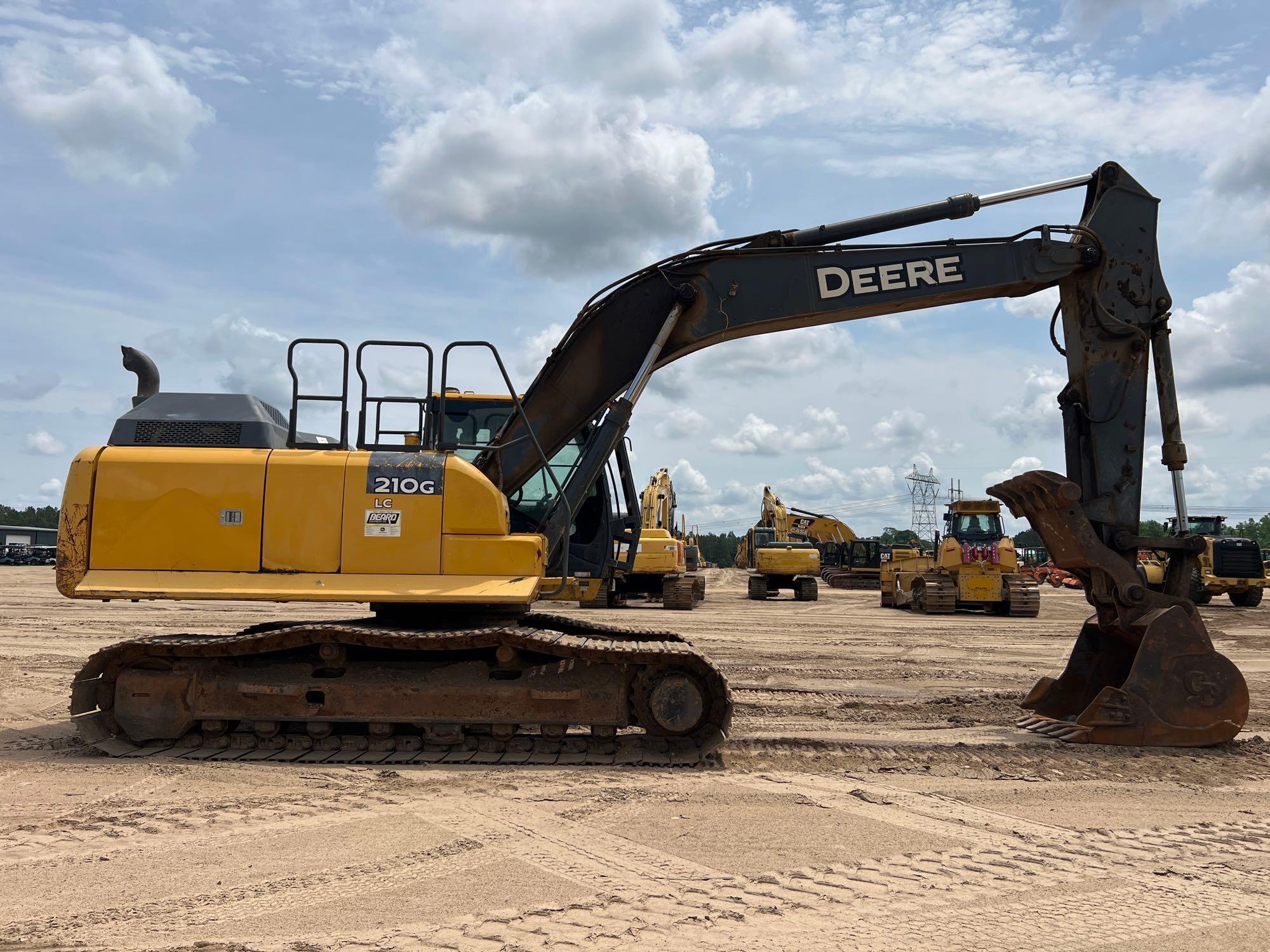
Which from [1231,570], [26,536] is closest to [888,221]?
[1231,570]

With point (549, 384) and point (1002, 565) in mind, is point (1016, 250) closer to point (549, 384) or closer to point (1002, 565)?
point (549, 384)

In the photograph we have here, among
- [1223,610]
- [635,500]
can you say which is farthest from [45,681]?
[1223,610]

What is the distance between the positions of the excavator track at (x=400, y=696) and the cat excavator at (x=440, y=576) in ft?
0.05

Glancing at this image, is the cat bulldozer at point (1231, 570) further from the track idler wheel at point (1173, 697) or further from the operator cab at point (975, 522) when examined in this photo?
the track idler wheel at point (1173, 697)

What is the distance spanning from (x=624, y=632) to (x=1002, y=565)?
20.0 metres

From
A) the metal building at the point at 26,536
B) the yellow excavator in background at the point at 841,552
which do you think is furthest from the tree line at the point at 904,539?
the metal building at the point at 26,536

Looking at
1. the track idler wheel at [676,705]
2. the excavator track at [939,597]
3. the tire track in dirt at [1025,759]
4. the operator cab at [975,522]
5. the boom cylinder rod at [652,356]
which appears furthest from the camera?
the operator cab at [975,522]

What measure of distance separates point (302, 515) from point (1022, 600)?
71.0 feet

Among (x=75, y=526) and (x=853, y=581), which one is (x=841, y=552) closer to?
(x=853, y=581)

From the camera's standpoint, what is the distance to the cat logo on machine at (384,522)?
22.7 ft

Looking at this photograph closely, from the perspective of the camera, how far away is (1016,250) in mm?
8148

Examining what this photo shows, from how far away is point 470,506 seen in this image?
22.9 ft

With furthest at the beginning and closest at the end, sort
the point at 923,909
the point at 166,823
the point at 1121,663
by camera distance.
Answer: the point at 1121,663
the point at 166,823
the point at 923,909

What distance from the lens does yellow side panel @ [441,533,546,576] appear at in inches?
272
